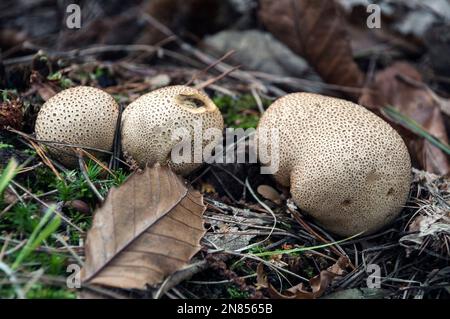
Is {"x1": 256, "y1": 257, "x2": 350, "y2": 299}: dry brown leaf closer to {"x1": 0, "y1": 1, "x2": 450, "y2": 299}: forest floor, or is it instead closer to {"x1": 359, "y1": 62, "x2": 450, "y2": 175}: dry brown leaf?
{"x1": 0, "y1": 1, "x2": 450, "y2": 299}: forest floor

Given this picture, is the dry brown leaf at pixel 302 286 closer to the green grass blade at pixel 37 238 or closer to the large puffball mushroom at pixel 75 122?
the green grass blade at pixel 37 238

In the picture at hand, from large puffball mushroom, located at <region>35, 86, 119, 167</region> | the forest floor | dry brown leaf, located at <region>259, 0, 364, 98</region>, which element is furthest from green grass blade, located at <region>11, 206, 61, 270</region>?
dry brown leaf, located at <region>259, 0, 364, 98</region>

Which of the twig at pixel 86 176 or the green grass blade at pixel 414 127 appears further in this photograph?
the green grass blade at pixel 414 127

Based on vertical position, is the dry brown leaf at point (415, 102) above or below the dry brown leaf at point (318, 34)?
below

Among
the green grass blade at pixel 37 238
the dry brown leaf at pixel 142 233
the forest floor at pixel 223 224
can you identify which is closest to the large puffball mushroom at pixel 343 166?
the forest floor at pixel 223 224

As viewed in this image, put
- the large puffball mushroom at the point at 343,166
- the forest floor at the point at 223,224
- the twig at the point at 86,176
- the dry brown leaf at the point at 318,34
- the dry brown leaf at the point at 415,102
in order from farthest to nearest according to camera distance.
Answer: the dry brown leaf at the point at 318,34 < the dry brown leaf at the point at 415,102 < the large puffball mushroom at the point at 343,166 < the twig at the point at 86,176 < the forest floor at the point at 223,224

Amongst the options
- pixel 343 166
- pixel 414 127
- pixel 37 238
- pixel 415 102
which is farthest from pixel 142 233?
pixel 415 102
